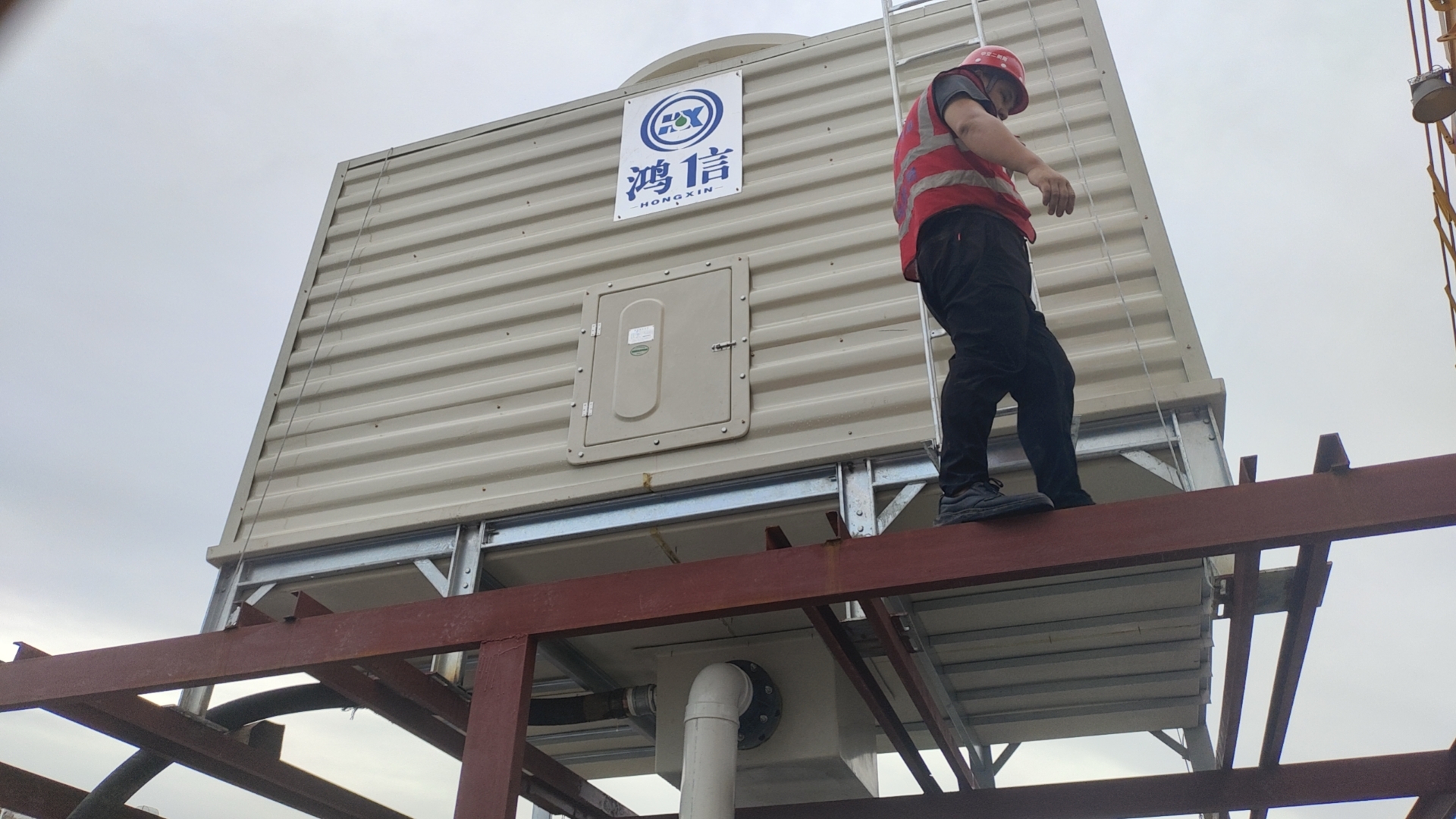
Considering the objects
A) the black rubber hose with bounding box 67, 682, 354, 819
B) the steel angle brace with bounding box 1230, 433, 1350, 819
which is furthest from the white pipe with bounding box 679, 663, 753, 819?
the steel angle brace with bounding box 1230, 433, 1350, 819

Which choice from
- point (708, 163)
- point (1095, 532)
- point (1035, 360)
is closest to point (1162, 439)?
point (1035, 360)

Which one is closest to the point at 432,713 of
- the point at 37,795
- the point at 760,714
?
the point at 760,714

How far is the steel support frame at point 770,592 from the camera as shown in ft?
8.36

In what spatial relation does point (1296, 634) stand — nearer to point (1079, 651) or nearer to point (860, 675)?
point (860, 675)

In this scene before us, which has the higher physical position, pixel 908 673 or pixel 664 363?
pixel 664 363

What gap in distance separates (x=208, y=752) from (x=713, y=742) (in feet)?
6.34

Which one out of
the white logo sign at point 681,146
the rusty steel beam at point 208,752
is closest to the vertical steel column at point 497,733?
the rusty steel beam at point 208,752

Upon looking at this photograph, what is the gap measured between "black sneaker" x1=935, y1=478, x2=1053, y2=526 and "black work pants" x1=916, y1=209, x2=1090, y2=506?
0.05 meters

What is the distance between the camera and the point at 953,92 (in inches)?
128

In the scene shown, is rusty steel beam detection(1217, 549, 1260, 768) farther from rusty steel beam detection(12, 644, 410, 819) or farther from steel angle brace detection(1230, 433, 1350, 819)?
rusty steel beam detection(12, 644, 410, 819)

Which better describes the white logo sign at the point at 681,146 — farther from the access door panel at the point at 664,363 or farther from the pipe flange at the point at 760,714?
the pipe flange at the point at 760,714

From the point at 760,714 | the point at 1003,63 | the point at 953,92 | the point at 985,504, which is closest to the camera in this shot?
the point at 985,504

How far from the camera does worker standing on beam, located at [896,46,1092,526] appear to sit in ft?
9.89

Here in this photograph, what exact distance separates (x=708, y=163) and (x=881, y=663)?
2630mm
